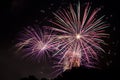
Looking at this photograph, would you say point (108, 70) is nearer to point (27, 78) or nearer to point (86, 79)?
point (86, 79)

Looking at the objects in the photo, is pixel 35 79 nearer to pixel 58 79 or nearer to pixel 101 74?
pixel 58 79

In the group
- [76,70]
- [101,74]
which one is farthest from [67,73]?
[101,74]

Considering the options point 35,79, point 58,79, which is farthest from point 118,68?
point 35,79

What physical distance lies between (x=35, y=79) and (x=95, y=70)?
323 inches

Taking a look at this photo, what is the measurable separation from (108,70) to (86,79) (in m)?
3.92

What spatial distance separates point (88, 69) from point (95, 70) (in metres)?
1.04

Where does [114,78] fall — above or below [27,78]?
below

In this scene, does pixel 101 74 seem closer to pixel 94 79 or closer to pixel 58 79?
pixel 94 79

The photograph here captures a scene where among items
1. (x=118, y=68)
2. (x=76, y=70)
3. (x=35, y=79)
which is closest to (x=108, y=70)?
(x=118, y=68)

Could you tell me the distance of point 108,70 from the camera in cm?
5056

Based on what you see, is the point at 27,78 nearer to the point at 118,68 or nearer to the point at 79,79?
the point at 79,79

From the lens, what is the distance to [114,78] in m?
48.3

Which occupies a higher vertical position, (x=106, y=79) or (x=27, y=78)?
(x=27, y=78)

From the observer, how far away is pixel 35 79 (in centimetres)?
5075
